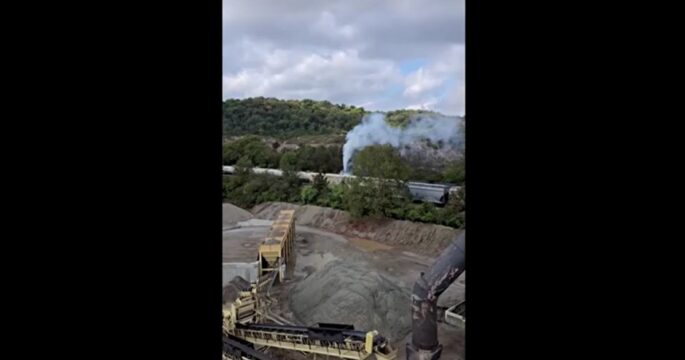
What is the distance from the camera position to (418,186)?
22.6 ft

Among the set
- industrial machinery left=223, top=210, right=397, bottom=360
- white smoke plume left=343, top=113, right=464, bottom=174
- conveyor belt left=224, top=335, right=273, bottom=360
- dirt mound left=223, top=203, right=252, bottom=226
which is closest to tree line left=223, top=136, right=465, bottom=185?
white smoke plume left=343, top=113, right=464, bottom=174

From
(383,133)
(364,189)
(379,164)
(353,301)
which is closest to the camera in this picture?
(353,301)

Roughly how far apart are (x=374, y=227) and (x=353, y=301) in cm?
113

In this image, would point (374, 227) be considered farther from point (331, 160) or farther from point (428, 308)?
point (428, 308)

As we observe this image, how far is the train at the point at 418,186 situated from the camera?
6.61 metres

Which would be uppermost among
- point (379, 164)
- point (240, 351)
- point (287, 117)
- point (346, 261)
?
point (287, 117)

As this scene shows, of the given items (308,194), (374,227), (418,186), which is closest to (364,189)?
(374,227)

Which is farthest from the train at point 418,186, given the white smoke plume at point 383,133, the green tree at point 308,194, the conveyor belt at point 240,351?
the conveyor belt at point 240,351

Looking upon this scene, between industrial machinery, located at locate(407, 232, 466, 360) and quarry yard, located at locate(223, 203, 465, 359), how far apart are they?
1061 mm
